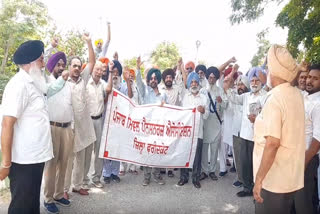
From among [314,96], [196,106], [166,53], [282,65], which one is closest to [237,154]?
[196,106]

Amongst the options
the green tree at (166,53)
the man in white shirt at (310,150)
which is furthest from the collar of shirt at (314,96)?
the green tree at (166,53)

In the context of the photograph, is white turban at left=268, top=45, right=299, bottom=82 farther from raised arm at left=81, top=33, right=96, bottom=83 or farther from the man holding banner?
the man holding banner

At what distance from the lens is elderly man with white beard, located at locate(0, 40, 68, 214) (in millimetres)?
2477

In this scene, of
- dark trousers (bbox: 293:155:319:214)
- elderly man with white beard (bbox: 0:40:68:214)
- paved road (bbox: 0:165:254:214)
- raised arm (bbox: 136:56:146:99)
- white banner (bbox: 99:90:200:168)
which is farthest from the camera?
raised arm (bbox: 136:56:146:99)

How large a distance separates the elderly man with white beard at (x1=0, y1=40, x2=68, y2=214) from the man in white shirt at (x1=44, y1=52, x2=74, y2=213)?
0.82 meters

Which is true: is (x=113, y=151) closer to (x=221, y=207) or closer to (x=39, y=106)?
(x=221, y=207)

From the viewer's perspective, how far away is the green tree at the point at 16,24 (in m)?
20.1

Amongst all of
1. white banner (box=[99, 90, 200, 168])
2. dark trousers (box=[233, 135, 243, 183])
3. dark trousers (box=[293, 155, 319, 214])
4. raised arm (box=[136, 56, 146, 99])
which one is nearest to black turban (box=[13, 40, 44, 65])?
white banner (box=[99, 90, 200, 168])

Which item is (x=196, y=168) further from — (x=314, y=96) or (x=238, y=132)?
(x=314, y=96)

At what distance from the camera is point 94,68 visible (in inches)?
177

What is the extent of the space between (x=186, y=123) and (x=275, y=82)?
9.45 feet

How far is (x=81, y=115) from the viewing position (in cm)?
415

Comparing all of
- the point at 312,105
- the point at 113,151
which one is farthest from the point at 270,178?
the point at 113,151

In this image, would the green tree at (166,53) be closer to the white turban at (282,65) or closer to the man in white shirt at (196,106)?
the man in white shirt at (196,106)
